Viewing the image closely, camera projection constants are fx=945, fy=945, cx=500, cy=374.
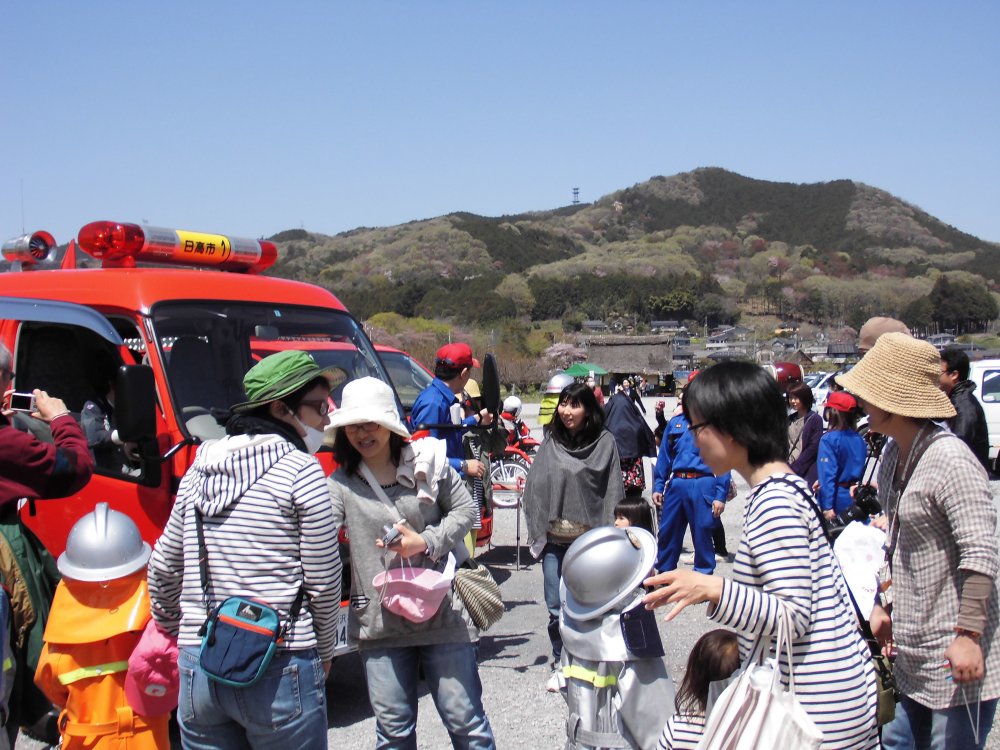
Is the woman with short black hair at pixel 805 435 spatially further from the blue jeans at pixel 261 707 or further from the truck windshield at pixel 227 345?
the blue jeans at pixel 261 707

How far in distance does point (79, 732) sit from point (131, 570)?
68 centimetres

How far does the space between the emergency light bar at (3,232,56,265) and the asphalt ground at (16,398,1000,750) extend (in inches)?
123

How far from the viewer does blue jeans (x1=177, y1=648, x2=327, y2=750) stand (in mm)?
2947

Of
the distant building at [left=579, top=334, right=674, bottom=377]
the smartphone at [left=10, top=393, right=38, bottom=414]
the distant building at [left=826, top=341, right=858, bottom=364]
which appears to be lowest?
the distant building at [left=826, top=341, right=858, bottom=364]

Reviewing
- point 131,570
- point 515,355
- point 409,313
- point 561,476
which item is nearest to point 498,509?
point 561,476

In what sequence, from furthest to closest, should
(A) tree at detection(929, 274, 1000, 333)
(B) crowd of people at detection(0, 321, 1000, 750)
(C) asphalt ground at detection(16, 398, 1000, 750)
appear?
(A) tree at detection(929, 274, 1000, 333), (C) asphalt ground at detection(16, 398, 1000, 750), (B) crowd of people at detection(0, 321, 1000, 750)

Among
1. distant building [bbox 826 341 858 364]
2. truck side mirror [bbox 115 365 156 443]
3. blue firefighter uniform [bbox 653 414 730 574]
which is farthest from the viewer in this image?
distant building [bbox 826 341 858 364]

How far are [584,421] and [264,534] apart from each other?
3155 mm

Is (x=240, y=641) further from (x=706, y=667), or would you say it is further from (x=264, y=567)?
(x=706, y=667)

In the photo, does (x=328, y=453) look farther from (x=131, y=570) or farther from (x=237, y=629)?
(x=237, y=629)

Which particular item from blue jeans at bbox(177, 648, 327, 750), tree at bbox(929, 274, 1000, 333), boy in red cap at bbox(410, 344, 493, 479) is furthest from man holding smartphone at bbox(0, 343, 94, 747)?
tree at bbox(929, 274, 1000, 333)

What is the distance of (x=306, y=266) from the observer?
533ft

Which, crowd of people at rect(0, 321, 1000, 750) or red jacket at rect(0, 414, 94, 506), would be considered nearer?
crowd of people at rect(0, 321, 1000, 750)

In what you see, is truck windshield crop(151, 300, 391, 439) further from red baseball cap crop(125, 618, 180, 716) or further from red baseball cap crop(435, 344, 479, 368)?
red baseball cap crop(125, 618, 180, 716)
